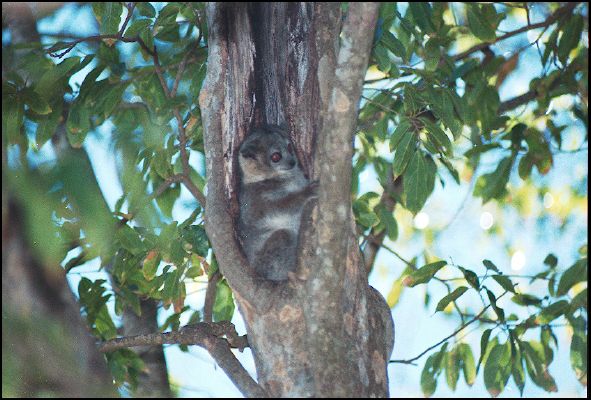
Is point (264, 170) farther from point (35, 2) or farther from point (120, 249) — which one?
point (35, 2)

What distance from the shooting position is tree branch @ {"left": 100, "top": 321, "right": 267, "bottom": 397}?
10.7ft

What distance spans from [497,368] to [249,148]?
195 cm

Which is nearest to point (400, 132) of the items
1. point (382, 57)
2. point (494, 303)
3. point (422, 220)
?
point (382, 57)

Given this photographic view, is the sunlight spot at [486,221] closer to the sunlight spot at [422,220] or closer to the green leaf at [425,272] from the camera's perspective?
the sunlight spot at [422,220]

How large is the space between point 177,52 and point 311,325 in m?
2.60

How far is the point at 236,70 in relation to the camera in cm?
412

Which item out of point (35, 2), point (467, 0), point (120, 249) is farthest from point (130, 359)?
point (467, 0)

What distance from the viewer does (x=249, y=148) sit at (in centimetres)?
436

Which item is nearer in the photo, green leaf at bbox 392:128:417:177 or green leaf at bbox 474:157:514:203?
green leaf at bbox 392:128:417:177

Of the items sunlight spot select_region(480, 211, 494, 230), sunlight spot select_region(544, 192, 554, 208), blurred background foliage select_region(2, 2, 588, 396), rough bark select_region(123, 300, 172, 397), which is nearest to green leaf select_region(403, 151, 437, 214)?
blurred background foliage select_region(2, 2, 588, 396)

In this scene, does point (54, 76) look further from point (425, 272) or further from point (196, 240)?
point (425, 272)

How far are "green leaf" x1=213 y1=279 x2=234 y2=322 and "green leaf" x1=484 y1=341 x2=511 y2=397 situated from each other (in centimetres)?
166

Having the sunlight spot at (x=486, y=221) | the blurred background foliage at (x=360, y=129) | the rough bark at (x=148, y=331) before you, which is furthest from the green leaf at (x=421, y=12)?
the sunlight spot at (x=486, y=221)

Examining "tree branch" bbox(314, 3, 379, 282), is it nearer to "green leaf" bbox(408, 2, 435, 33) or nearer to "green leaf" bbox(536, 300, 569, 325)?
"green leaf" bbox(408, 2, 435, 33)
